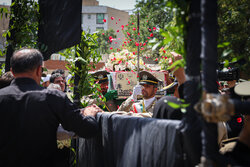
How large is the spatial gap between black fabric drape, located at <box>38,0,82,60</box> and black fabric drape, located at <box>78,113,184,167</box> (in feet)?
3.63

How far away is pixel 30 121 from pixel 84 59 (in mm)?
1556

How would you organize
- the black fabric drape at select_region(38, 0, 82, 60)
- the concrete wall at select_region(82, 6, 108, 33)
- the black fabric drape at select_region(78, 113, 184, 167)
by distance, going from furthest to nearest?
the concrete wall at select_region(82, 6, 108, 33)
the black fabric drape at select_region(38, 0, 82, 60)
the black fabric drape at select_region(78, 113, 184, 167)

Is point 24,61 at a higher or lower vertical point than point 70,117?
higher

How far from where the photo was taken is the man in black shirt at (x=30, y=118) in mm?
2600

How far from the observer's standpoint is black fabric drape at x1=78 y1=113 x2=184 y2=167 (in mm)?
1993

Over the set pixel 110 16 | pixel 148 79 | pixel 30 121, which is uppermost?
pixel 110 16

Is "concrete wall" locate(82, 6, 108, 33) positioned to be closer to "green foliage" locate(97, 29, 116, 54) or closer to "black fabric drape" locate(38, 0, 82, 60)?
"green foliage" locate(97, 29, 116, 54)

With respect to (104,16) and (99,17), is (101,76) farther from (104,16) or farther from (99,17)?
(99,17)

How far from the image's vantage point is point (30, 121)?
8.55ft

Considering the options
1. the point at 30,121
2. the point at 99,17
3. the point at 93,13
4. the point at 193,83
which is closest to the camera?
the point at 193,83

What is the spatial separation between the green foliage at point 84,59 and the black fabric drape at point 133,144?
2.87 ft

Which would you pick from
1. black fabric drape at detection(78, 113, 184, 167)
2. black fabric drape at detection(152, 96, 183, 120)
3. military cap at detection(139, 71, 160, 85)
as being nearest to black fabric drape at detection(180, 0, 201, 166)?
black fabric drape at detection(78, 113, 184, 167)

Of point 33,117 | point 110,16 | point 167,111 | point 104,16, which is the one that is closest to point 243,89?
point 167,111

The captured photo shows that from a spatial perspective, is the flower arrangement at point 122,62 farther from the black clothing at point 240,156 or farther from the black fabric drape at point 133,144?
the black clothing at point 240,156
